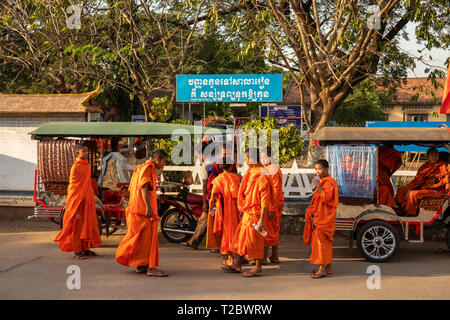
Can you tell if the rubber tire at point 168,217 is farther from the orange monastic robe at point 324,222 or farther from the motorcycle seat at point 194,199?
the orange monastic robe at point 324,222

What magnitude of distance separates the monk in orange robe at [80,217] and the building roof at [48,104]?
3.60 m

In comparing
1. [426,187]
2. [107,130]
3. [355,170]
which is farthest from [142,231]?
[426,187]

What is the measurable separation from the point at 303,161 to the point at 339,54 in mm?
3372

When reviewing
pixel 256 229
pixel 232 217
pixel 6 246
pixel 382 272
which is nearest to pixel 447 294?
pixel 382 272

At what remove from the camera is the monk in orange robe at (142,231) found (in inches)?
242

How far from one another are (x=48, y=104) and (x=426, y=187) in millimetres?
7838

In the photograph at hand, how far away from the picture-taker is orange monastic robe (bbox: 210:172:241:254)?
6.64m

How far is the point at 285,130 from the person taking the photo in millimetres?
11492

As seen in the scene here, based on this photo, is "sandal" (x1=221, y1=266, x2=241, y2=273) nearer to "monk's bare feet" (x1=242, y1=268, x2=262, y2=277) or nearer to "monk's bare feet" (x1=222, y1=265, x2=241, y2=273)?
"monk's bare feet" (x1=222, y1=265, x2=241, y2=273)

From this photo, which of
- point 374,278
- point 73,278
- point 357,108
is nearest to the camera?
point 73,278

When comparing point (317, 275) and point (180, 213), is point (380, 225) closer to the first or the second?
point (317, 275)

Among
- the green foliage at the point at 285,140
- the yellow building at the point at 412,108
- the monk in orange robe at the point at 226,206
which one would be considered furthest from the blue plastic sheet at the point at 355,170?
the yellow building at the point at 412,108

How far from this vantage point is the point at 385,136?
7.14 meters

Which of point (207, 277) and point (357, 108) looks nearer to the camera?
point (207, 277)
